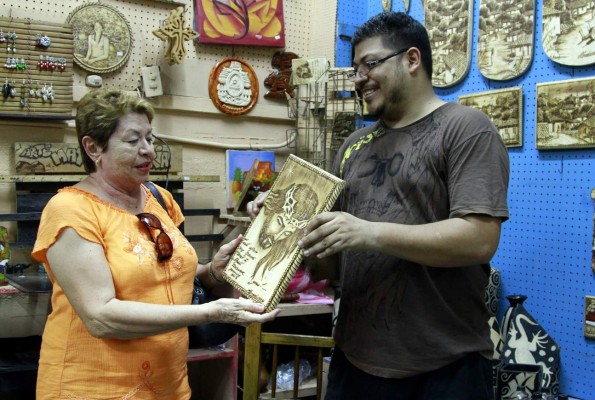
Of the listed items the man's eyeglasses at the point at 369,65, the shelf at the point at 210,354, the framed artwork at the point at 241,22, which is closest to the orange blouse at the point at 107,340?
the man's eyeglasses at the point at 369,65

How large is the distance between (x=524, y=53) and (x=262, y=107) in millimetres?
1433

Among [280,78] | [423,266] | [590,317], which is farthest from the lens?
[280,78]

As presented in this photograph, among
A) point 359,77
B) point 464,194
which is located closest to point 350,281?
point 464,194

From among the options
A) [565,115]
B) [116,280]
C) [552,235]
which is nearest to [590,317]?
[552,235]

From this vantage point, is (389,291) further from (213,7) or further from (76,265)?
(213,7)

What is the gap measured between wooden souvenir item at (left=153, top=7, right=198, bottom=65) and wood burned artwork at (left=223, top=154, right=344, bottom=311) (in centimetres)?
139

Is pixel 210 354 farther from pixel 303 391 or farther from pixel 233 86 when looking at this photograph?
pixel 233 86

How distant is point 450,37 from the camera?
2.75 m

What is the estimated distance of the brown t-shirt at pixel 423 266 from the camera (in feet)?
4.73

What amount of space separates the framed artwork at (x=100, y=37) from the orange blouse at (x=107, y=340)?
1.43 meters

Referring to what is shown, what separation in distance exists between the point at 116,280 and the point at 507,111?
5.48 feet

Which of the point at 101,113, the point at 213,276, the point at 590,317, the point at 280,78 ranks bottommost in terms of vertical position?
the point at 590,317

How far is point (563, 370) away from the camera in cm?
227

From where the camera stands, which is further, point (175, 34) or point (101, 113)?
point (175, 34)
